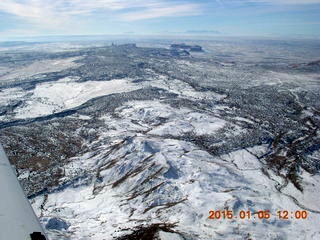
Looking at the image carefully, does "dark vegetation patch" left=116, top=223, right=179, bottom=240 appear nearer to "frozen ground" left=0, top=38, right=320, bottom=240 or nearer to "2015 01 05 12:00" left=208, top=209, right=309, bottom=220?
"frozen ground" left=0, top=38, right=320, bottom=240

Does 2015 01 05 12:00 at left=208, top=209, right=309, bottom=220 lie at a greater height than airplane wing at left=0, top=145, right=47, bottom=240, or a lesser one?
lesser

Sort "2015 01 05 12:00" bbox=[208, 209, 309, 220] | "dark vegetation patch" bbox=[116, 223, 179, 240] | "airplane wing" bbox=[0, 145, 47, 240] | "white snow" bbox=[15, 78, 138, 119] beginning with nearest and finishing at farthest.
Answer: "airplane wing" bbox=[0, 145, 47, 240], "dark vegetation patch" bbox=[116, 223, 179, 240], "2015 01 05 12:00" bbox=[208, 209, 309, 220], "white snow" bbox=[15, 78, 138, 119]

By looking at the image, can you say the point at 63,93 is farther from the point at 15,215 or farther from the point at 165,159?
the point at 15,215

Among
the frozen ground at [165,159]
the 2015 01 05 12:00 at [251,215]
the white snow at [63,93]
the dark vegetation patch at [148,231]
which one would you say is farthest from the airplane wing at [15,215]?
the white snow at [63,93]

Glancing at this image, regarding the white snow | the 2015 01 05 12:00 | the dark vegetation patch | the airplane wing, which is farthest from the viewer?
the white snow

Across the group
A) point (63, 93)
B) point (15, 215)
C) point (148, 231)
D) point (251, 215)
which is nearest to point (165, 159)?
point (251, 215)

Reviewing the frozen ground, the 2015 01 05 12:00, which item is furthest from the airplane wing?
the 2015 01 05 12:00

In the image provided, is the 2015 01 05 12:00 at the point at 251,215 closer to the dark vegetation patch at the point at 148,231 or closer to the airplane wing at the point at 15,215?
the dark vegetation patch at the point at 148,231
